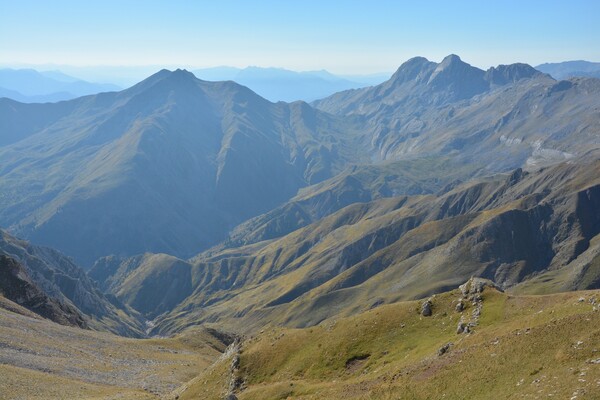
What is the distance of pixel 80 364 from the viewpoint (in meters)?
94.8

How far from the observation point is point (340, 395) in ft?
170

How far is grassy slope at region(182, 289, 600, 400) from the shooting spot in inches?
1639

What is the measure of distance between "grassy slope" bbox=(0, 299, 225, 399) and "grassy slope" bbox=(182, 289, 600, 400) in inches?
729

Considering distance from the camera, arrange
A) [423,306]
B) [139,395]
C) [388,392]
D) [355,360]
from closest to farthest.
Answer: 1. [388,392]
2. [355,360]
3. [423,306]
4. [139,395]

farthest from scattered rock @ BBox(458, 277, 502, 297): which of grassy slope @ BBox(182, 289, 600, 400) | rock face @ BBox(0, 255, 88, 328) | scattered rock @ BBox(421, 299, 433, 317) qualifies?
rock face @ BBox(0, 255, 88, 328)

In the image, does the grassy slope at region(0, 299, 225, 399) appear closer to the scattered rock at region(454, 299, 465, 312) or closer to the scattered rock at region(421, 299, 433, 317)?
the scattered rock at region(421, 299, 433, 317)

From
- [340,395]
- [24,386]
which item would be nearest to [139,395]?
[24,386]

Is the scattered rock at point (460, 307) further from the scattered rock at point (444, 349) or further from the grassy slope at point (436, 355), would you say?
the scattered rock at point (444, 349)

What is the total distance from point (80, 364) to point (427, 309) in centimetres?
6425

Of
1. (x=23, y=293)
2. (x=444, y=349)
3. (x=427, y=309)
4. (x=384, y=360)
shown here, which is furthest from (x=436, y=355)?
(x=23, y=293)

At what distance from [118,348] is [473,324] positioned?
8806 centimetres

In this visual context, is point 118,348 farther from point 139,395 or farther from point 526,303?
point 526,303

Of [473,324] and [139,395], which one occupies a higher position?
[473,324]

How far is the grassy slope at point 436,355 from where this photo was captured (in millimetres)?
41625
